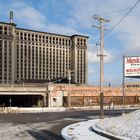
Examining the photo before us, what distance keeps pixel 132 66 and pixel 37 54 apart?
110 metres

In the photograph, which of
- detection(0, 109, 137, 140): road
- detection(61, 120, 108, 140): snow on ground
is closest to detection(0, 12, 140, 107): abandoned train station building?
detection(0, 109, 137, 140): road

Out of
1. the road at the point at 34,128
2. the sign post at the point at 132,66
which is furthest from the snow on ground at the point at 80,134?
the sign post at the point at 132,66

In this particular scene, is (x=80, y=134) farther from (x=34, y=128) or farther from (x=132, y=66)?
(x=132, y=66)

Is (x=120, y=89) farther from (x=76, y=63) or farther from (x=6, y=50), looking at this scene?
(x=6, y=50)

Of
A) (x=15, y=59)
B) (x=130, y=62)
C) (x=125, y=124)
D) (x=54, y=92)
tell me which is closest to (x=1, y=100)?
(x=15, y=59)

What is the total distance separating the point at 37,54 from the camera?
488ft

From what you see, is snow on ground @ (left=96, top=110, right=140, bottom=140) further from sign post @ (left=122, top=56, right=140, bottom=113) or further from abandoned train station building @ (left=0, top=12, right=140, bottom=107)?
abandoned train station building @ (left=0, top=12, right=140, bottom=107)

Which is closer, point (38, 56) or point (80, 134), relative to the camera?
point (80, 134)

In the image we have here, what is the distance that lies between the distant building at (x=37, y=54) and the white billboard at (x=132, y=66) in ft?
339

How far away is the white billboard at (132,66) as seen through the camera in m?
40.5

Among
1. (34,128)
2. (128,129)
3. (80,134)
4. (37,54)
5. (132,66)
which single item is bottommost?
(34,128)

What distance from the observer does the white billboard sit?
40469mm

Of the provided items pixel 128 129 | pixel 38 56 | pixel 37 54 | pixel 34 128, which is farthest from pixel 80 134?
pixel 38 56

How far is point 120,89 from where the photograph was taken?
10562 centimetres
